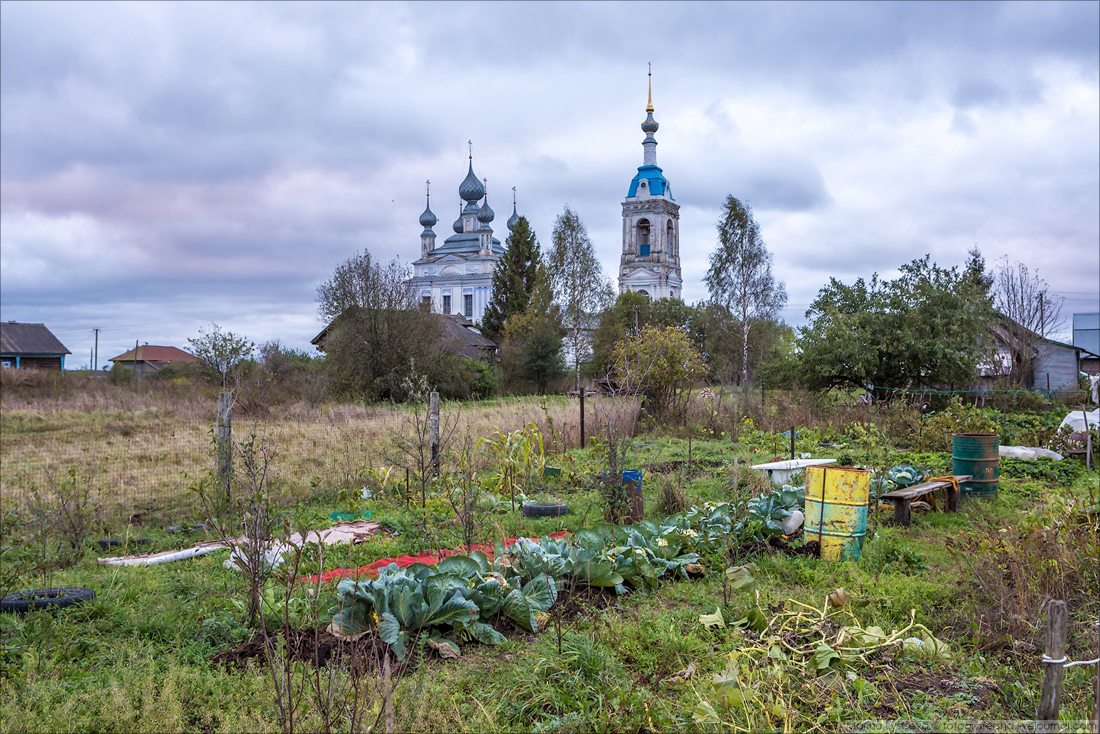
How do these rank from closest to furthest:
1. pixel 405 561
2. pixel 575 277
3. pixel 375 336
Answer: pixel 405 561, pixel 375 336, pixel 575 277

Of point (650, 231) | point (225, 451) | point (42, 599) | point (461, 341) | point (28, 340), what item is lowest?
point (42, 599)

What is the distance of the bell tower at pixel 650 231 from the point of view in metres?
55.2

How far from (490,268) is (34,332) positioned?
33980 mm

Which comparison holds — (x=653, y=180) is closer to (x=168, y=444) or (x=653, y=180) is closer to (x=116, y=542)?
(x=168, y=444)

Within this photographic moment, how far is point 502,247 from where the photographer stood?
2773 inches

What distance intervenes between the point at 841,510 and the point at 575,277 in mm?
32033

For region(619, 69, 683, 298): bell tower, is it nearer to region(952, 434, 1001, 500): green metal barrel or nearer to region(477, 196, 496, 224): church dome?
region(477, 196, 496, 224): church dome

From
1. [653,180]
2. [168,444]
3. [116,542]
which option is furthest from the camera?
[653,180]

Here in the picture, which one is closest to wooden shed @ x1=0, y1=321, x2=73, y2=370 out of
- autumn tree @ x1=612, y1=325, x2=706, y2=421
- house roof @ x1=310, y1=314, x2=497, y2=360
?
house roof @ x1=310, y1=314, x2=497, y2=360

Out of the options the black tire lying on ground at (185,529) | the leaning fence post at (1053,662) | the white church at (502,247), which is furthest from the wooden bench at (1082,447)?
the white church at (502,247)

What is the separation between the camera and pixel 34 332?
145 ft

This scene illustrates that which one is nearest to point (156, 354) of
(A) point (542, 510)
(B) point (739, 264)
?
(B) point (739, 264)

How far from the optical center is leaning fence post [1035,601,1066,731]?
2.38 metres

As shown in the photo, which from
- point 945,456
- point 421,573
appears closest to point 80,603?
point 421,573
